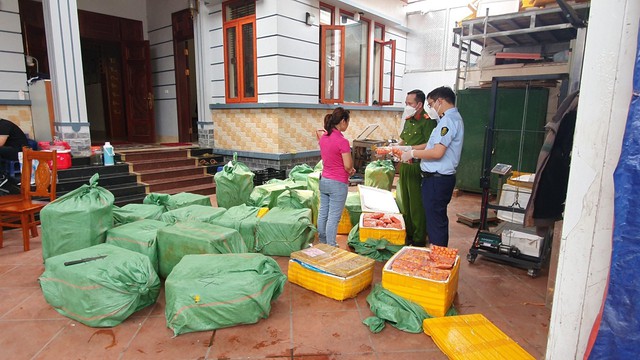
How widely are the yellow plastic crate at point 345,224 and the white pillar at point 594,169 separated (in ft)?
9.72

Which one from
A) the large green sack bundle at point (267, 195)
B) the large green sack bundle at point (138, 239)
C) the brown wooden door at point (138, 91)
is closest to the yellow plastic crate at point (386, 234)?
the large green sack bundle at point (267, 195)

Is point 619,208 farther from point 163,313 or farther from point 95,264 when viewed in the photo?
point 95,264

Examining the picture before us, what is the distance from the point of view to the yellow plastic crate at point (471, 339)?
6.85 ft

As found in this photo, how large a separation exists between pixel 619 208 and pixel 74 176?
6143 millimetres

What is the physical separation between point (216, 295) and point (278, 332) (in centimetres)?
47

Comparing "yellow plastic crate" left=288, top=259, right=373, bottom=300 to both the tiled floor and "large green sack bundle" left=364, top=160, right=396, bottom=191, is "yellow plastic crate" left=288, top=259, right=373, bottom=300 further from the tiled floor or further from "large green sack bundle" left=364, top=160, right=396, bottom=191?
"large green sack bundle" left=364, top=160, right=396, bottom=191

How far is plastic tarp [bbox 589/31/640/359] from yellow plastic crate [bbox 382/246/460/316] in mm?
1240

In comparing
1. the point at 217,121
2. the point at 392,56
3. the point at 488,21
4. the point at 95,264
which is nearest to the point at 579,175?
the point at 95,264

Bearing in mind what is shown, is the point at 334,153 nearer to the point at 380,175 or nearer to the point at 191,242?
the point at 191,242

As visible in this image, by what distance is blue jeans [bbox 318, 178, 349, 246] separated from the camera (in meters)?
3.43

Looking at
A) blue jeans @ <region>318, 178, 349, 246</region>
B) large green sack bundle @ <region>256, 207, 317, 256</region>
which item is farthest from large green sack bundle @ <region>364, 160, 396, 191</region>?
large green sack bundle @ <region>256, 207, 317, 256</region>

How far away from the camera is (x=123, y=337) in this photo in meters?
2.32

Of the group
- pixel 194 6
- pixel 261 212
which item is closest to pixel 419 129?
pixel 261 212

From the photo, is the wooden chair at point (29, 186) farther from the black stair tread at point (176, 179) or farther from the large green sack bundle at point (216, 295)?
the large green sack bundle at point (216, 295)
